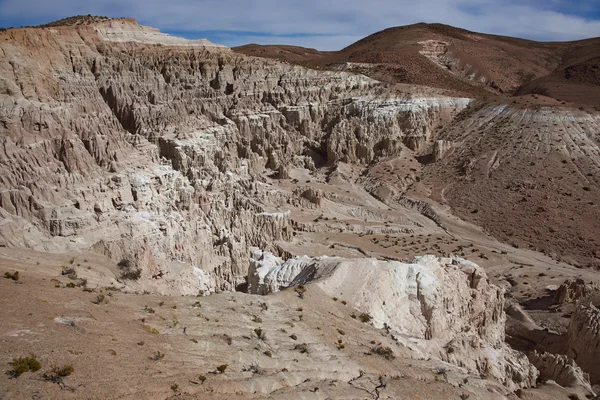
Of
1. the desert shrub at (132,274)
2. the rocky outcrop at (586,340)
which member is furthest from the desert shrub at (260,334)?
the rocky outcrop at (586,340)

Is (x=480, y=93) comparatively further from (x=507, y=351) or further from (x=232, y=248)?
(x=507, y=351)

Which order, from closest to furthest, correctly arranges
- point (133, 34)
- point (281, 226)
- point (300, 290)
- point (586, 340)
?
point (300, 290), point (586, 340), point (281, 226), point (133, 34)

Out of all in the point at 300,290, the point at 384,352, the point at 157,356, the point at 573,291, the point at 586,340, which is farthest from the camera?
the point at 573,291

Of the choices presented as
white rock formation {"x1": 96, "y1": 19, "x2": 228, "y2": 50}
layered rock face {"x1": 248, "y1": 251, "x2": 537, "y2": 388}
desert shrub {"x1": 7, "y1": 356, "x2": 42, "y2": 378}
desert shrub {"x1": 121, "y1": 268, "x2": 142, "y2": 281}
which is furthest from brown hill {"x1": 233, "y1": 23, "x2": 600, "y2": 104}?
desert shrub {"x1": 7, "y1": 356, "x2": 42, "y2": 378}

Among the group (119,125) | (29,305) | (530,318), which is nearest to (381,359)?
(29,305)

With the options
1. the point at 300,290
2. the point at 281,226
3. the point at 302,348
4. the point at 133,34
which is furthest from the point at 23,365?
the point at 133,34

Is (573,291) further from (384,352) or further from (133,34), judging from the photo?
(133,34)
